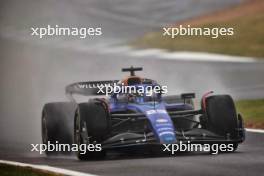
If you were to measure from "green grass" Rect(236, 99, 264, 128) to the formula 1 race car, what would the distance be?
0.23 m

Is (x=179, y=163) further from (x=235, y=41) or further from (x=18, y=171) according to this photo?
(x=18, y=171)

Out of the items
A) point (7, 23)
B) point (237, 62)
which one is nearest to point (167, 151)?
point (237, 62)

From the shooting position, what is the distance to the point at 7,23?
8492mm

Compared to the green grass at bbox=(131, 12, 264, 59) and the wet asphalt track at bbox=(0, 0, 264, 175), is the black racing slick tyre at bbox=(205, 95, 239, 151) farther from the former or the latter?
the green grass at bbox=(131, 12, 264, 59)

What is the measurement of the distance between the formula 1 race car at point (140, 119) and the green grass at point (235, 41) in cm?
50

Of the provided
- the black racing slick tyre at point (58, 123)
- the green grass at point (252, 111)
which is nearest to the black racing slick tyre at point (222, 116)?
the green grass at point (252, 111)

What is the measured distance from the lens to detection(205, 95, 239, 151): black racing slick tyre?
759cm

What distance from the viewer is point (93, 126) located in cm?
745

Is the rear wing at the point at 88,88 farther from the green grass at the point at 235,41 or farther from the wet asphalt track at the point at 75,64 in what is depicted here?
the green grass at the point at 235,41

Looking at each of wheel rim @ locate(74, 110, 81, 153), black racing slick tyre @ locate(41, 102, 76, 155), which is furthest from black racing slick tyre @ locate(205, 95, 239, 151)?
black racing slick tyre @ locate(41, 102, 76, 155)

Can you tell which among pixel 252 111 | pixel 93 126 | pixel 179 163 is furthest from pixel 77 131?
pixel 252 111

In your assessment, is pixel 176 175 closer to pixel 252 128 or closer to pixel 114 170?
pixel 114 170

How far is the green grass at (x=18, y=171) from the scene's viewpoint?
7518 millimetres

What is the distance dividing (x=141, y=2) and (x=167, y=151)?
5.21 ft
